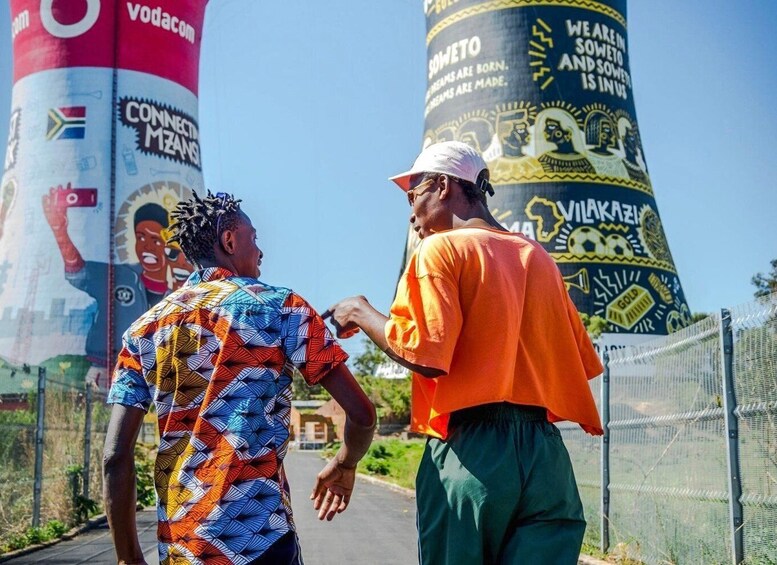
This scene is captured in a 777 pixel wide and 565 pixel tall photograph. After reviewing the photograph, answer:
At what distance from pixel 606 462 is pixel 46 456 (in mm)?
5408

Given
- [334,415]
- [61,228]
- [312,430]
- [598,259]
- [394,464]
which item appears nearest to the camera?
[394,464]

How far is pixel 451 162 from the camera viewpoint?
302 centimetres

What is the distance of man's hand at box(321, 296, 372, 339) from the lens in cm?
294

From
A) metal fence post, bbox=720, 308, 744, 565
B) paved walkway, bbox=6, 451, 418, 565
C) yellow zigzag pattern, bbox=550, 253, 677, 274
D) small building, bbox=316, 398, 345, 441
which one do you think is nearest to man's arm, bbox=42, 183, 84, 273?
yellow zigzag pattern, bbox=550, 253, 677, 274

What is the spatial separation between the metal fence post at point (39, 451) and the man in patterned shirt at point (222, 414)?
741 centimetres

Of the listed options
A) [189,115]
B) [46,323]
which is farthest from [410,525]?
[189,115]

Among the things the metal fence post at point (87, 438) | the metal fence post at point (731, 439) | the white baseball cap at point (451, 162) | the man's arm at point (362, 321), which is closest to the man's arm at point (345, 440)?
the man's arm at point (362, 321)

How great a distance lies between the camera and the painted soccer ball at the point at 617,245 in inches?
1356

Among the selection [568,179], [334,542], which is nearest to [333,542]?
[334,542]

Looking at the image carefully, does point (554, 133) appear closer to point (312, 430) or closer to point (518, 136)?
point (518, 136)

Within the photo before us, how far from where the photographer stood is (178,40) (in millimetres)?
38688

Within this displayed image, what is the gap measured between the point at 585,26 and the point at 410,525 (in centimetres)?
2653

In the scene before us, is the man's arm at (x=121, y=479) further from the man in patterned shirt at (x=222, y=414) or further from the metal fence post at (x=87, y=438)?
the metal fence post at (x=87, y=438)

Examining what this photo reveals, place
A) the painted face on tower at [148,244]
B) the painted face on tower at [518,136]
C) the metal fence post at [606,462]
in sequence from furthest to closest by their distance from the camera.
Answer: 1. the painted face on tower at [148,244]
2. the painted face on tower at [518,136]
3. the metal fence post at [606,462]
